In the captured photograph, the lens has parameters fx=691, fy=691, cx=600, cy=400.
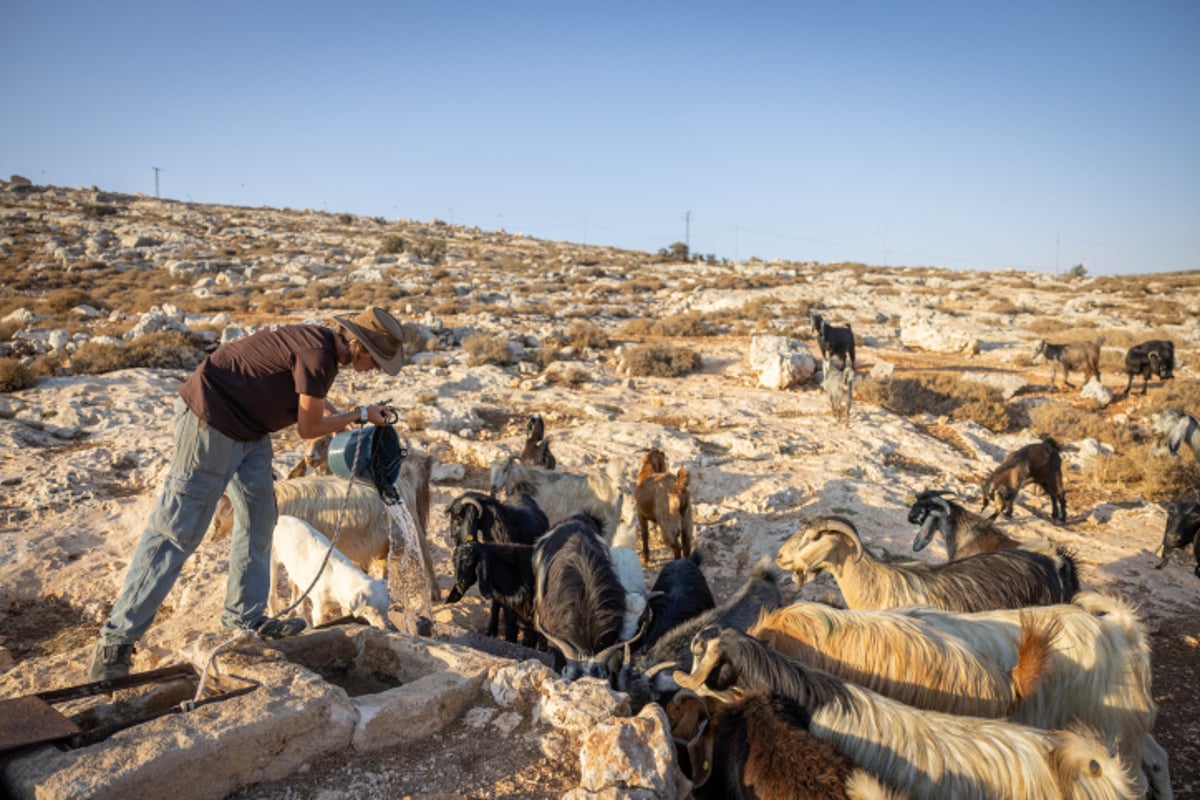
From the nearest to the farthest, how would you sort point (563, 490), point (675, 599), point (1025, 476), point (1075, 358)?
1. point (675, 599)
2. point (563, 490)
3. point (1025, 476)
4. point (1075, 358)

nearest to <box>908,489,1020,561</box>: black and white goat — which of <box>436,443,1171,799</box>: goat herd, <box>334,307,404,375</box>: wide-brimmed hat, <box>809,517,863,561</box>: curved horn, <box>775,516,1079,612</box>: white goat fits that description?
<box>436,443,1171,799</box>: goat herd

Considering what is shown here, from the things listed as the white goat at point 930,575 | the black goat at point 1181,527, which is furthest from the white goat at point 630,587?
the black goat at point 1181,527

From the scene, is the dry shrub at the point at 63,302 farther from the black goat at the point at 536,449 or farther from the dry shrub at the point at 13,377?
the black goat at the point at 536,449

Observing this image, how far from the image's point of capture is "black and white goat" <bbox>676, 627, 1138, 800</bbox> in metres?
2.60

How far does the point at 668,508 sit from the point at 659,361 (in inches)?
379

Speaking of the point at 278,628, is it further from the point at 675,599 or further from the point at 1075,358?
the point at 1075,358

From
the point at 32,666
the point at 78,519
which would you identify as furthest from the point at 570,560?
the point at 78,519

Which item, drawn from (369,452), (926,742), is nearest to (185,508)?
(369,452)

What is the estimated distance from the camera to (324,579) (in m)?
5.16

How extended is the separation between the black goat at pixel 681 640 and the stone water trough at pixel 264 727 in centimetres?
85

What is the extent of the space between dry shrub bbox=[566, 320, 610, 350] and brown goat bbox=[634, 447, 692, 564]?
1088 cm

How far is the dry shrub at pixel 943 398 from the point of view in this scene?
13.8m

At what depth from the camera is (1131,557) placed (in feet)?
25.1

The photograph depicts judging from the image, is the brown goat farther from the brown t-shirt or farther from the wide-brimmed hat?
the brown t-shirt
